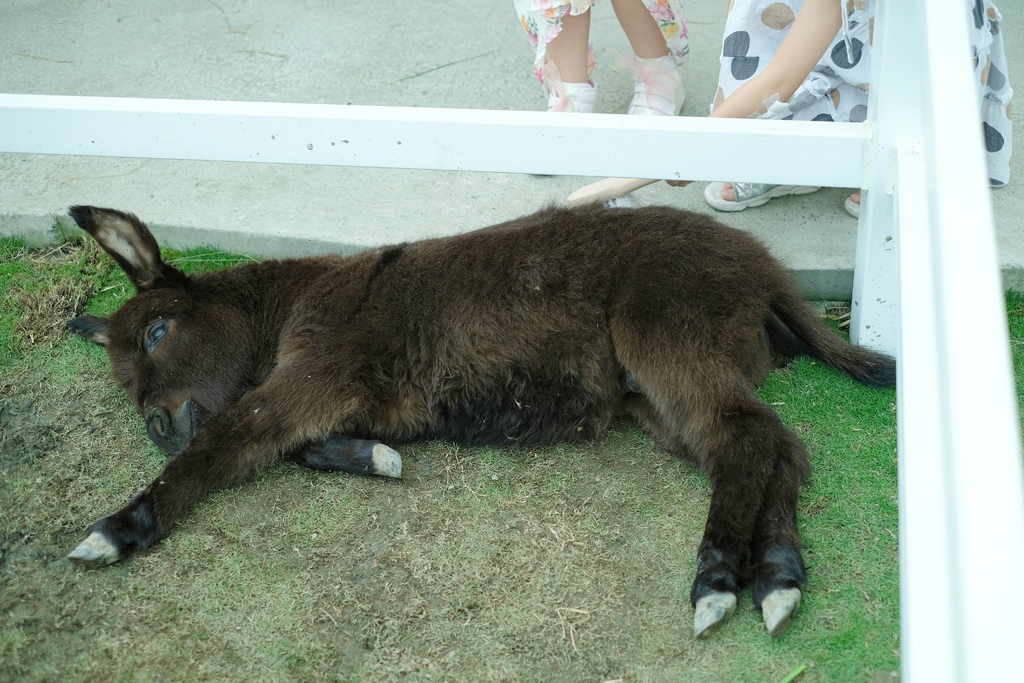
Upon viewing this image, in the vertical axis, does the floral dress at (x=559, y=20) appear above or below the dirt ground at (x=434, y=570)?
above

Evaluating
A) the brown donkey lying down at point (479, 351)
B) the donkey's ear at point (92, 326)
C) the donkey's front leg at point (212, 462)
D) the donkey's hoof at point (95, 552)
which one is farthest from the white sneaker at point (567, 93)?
the donkey's hoof at point (95, 552)

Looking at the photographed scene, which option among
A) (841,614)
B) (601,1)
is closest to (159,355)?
(841,614)

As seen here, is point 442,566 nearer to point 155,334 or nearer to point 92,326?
point 155,334

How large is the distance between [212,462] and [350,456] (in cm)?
46

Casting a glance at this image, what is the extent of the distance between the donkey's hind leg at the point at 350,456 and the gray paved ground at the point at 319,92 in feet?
4.07

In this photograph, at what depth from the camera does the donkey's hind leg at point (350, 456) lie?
10.4ft

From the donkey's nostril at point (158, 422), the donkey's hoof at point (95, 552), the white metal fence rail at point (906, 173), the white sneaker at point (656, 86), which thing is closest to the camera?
the white metal fence rail at point (906, 173)

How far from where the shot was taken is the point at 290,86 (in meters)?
5.39

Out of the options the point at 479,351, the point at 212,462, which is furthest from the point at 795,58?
the point at 212,462

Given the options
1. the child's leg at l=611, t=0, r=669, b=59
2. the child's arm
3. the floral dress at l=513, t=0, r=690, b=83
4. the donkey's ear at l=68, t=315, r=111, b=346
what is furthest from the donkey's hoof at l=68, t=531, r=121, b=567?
the child's leg at l=611, t=0, r=669, b=59

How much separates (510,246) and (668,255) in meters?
0.58

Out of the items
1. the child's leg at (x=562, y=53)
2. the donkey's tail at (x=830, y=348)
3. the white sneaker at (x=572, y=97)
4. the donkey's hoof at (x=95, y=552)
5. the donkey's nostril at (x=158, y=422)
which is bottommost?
the donkey's hoof at (x=95, y=552)

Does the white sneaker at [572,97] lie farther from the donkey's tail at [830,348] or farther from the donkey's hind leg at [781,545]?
the donkey's hind leg at [781,545]

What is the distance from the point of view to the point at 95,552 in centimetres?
279
